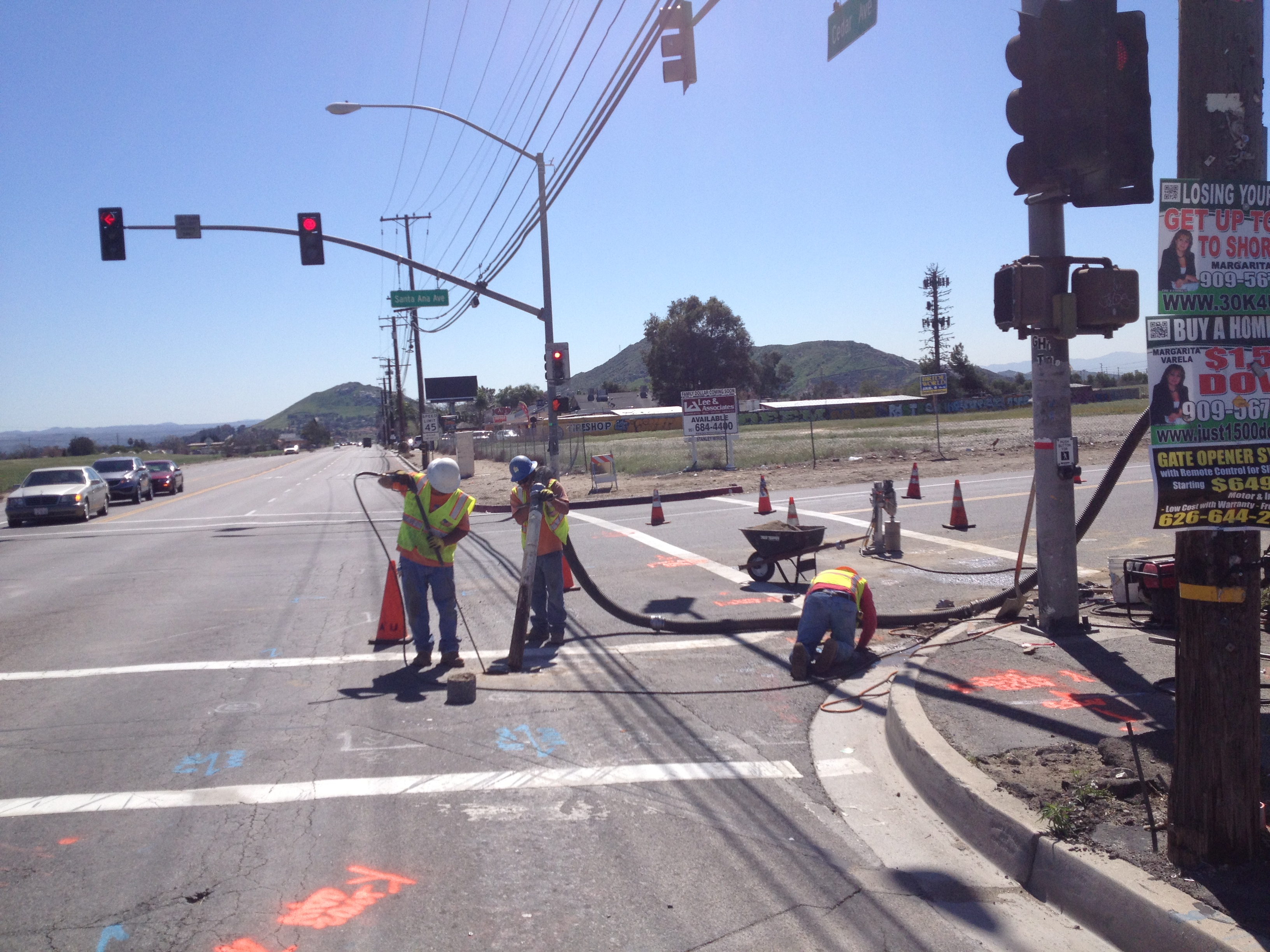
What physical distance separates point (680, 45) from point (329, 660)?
323 inches

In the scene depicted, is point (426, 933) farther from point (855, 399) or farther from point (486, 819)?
point (855, 399)

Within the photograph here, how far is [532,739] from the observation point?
641 centimetres

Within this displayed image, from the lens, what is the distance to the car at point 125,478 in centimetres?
3100

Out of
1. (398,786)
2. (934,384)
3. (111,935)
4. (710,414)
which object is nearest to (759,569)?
(398,786)

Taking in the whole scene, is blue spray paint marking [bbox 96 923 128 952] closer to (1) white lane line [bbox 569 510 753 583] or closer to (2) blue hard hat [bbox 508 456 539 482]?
(2) blue hard hat [bbox 508 456 539 482]

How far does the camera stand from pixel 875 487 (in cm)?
1340

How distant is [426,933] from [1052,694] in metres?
4.47

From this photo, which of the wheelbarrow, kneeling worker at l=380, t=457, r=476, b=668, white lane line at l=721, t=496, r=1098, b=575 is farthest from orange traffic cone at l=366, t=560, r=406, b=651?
white lane line at l=721, t=496, r=1098, b=575

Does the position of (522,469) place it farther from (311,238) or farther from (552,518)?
(311,238)

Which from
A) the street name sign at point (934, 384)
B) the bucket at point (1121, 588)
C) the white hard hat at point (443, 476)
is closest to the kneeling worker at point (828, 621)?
the bucket at point (1121, 588)

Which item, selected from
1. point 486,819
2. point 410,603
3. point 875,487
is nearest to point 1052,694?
point 486,819

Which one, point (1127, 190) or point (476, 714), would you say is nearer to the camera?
point (1127, 190)

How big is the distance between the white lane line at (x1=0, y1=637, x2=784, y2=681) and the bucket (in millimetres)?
3195

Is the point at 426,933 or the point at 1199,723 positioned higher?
the point at 1199,723
